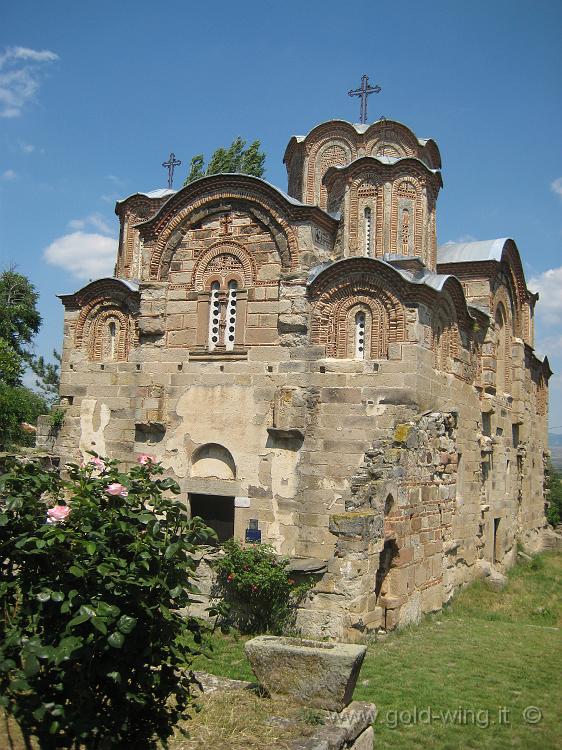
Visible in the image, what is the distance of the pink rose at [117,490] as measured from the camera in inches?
167

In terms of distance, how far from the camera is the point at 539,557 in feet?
62.5

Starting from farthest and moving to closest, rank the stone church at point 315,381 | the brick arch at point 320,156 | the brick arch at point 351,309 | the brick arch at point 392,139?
the brick arch at point 320,156 < the brick arch at point 392,139 < the brick arch at point 351,309 < the stone church at point 315,381

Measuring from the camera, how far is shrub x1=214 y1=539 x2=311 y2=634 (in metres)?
9.06

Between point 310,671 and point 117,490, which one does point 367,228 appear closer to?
point 310,671

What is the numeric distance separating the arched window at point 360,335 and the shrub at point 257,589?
12.7 feet

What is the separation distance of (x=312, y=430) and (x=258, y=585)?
126 inches

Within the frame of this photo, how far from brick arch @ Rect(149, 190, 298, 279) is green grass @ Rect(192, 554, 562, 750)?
21.6ft

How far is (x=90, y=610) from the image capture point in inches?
145

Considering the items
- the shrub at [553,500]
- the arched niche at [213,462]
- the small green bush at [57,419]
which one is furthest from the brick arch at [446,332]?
the shrub at [553,500]

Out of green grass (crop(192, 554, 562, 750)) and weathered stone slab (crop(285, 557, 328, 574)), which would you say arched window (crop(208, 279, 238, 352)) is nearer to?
weathered stone slab (crop(285, 557, 328, 574))

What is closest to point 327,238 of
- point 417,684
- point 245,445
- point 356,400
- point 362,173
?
point 362,173

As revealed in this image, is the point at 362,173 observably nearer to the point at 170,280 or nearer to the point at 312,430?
the point at 170,280

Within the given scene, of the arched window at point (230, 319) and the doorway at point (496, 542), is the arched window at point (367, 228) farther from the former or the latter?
the doorway at point (496, 542)

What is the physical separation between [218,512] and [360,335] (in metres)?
5.45
